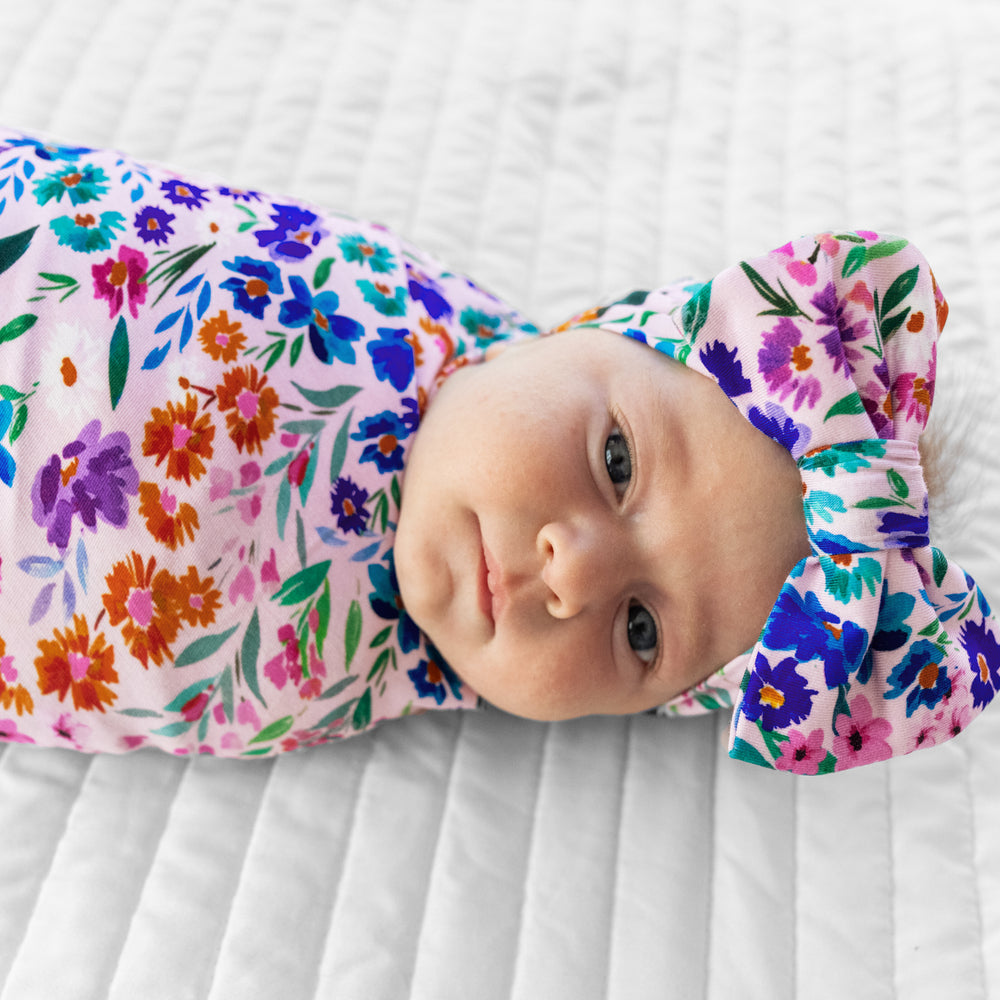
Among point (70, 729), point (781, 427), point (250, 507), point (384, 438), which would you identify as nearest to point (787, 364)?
point (781, 427)

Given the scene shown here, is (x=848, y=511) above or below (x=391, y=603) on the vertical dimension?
above

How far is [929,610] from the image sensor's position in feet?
2.51

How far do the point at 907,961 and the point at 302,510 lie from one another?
681 mm

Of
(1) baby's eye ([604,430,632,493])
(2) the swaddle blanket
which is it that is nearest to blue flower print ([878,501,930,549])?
(1) baby's eye ([604,430,632,493])

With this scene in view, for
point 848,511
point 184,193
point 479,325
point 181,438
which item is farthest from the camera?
point 479,325

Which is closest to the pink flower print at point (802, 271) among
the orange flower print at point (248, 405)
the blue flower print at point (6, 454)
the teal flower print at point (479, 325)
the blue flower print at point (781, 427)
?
the blue flower print at point (781, 427)

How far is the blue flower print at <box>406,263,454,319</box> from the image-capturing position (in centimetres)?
104

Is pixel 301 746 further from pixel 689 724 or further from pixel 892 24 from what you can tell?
pixel 892 24

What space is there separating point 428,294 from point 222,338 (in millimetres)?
254

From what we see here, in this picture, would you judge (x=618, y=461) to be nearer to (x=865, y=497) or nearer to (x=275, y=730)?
(x=865, y=497)

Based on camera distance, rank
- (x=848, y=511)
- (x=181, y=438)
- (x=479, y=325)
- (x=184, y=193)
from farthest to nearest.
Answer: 1. (x=479, y=325)
2. (x=184, y=193)
3. (x=181, y=438)
4. (x=848, y=511)

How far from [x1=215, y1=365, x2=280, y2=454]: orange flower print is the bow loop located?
A: 1.57 ft

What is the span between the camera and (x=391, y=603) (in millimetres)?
937

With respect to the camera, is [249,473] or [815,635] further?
[249,473]
